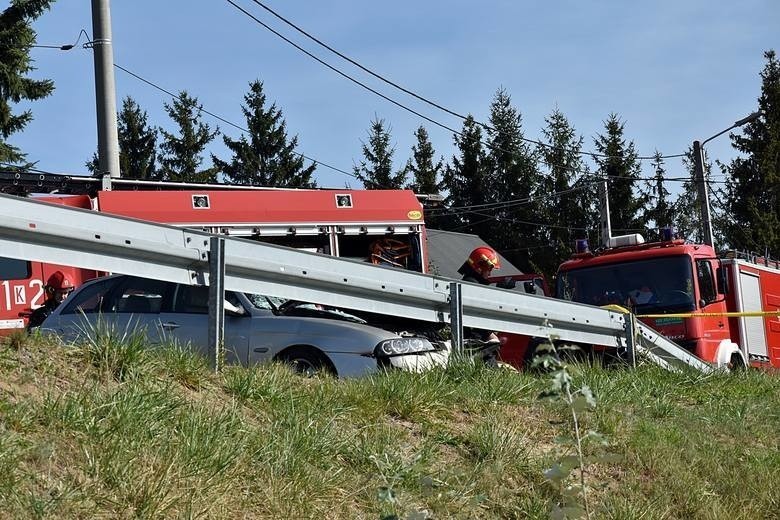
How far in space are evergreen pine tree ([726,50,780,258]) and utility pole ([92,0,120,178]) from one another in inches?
1291

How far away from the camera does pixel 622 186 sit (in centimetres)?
4641

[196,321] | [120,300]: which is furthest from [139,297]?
[196,321]

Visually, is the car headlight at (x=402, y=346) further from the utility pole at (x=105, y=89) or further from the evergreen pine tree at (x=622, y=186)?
the evergreen pine tree at (x=622, y=186)

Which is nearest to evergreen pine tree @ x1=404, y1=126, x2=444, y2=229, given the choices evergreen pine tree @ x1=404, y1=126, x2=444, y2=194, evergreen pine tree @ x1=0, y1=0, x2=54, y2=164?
evergreen pine tree @ x1=404, y1=126, x2=444, y2=194

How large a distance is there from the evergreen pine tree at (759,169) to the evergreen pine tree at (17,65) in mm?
29019

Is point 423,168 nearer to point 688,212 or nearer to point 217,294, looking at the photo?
point 688,212

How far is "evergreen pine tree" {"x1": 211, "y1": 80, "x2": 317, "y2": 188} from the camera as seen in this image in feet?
161

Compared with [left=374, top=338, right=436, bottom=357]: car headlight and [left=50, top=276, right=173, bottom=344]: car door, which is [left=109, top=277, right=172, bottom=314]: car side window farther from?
[left=374, top=338, right=436, bottom=357]: car headlight

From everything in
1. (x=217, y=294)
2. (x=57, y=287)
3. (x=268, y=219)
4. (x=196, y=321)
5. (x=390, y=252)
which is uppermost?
(x=268, y=219)

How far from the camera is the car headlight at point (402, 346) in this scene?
8.59 metres

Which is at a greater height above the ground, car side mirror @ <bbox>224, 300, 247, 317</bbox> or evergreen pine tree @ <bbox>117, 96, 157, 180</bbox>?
evergreen pine tree @ <bbox>117, 96, 157, 180</bbox>

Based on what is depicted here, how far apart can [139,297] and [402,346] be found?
2860 mm

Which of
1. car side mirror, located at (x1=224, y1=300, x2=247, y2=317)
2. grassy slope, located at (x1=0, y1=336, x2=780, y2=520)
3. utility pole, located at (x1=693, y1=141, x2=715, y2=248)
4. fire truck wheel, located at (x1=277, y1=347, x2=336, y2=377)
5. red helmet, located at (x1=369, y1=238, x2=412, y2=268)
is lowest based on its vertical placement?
grassy slope, located at (x1=0, y1=336, x2=780, y2=520)

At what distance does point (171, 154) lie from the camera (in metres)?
49.2
